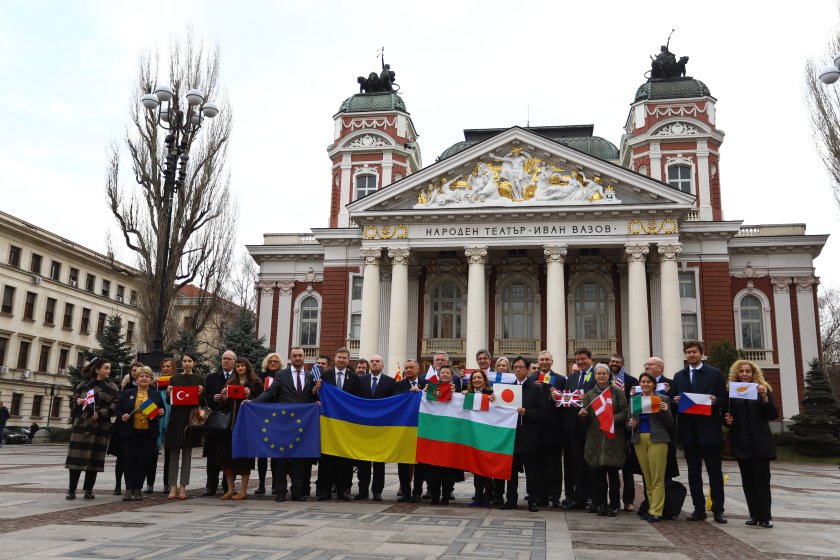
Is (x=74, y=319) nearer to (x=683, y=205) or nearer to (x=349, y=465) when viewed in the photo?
(x=683, y=205)

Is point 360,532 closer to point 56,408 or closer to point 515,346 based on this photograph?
point 515,346

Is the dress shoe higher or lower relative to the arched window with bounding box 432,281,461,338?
lower

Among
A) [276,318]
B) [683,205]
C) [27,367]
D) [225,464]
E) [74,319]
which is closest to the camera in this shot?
[225,464]

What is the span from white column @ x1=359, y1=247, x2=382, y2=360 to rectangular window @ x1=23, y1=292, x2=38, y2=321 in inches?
1100

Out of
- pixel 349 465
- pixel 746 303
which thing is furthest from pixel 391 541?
pixel 746 303

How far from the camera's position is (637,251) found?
32.5 m

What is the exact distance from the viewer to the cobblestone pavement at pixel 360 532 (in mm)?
6465

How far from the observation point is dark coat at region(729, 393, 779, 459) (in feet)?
30.0

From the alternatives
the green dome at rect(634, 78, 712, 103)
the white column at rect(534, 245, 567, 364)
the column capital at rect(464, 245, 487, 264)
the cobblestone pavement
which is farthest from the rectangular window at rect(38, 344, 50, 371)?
the cobblestone pavement

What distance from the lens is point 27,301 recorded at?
4934 centimetres

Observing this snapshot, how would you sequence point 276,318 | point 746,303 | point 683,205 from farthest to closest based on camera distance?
1. point 276,318
2. point 746,303
3. point 683,205

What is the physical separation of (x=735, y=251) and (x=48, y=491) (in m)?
33.8

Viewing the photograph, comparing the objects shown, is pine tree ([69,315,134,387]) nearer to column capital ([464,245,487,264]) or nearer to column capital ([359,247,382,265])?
column capital ([359,247,382,265])

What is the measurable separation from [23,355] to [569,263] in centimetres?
3699
